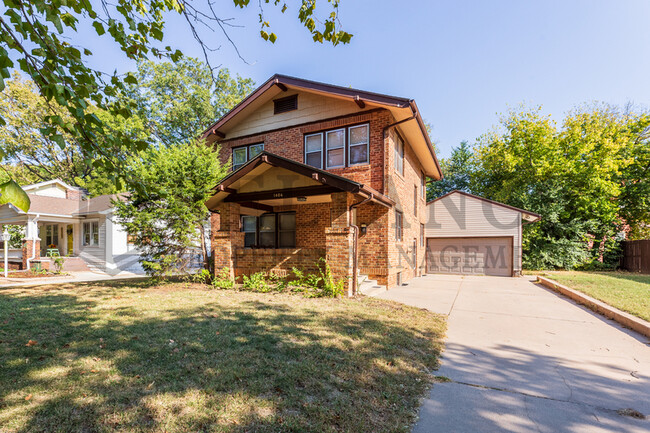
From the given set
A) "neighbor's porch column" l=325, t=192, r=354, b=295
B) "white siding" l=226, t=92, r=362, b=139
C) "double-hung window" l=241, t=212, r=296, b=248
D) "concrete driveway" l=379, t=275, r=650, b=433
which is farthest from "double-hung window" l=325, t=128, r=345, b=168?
"concrete driveway" l=379, t=275, r=650, b=433

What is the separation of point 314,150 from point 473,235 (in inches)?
418

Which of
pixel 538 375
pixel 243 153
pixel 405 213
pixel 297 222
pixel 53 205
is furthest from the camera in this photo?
pixel 53 205

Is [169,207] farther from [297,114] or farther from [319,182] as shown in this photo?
[297,114]

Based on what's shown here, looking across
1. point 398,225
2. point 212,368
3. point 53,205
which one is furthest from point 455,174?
point 53,205

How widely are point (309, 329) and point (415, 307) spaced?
3.19m

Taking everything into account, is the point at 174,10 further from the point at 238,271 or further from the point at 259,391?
the point at 238,271

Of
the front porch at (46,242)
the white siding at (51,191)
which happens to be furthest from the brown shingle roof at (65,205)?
the white siding at (51,191)

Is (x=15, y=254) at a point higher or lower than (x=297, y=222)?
lower

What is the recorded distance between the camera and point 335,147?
10828 mm

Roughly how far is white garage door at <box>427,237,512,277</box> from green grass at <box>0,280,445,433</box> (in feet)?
38.5

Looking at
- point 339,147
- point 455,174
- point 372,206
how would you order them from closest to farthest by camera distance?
point 372,206, point 339,147, point 455,174

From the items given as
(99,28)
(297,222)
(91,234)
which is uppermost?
(99,28)

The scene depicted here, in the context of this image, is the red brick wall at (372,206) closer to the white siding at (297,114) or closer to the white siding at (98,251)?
the white siding at (297,114)

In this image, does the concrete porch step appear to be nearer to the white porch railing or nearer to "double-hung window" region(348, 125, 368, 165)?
"double-hung window" region(348, 125, 368, 165)
